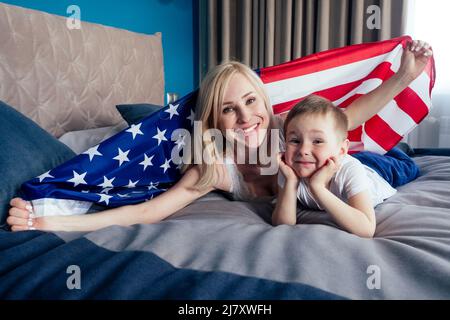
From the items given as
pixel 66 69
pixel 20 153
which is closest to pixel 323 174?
pixel 20 153

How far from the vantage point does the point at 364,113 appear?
4.62ft

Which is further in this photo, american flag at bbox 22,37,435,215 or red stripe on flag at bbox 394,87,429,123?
red stripe on flag at bbox 394,87,429,123

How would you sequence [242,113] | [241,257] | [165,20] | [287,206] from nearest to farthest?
[241,257] < [287,206] < [242,113] < [165,20]

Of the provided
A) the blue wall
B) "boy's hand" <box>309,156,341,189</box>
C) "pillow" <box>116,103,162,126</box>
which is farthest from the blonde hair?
the blue wall

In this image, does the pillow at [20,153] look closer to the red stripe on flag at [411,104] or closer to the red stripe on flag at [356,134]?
the red stripe on flag at [356,134]

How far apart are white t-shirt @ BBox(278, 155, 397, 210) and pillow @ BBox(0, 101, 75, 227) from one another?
2.32 feet

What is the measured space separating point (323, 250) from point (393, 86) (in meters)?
0.92

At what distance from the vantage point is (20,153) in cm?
99

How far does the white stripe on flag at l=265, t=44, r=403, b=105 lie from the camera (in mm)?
1543

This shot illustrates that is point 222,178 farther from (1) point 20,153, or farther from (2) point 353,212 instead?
(1) point 20,153

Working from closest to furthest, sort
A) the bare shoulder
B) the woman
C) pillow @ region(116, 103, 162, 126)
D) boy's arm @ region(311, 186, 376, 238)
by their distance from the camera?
boy's arm @ region(311, 186, 376, 238)
the woman
the bare shoulder
pillow @ region(116, 103, 162, 126)

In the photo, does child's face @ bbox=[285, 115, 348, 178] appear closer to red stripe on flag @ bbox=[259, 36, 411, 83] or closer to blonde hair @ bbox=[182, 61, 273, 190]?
blonde hair @ bbox=[182, 61, 273, 190]

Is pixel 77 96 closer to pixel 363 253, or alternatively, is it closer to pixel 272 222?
pixel 272 222
